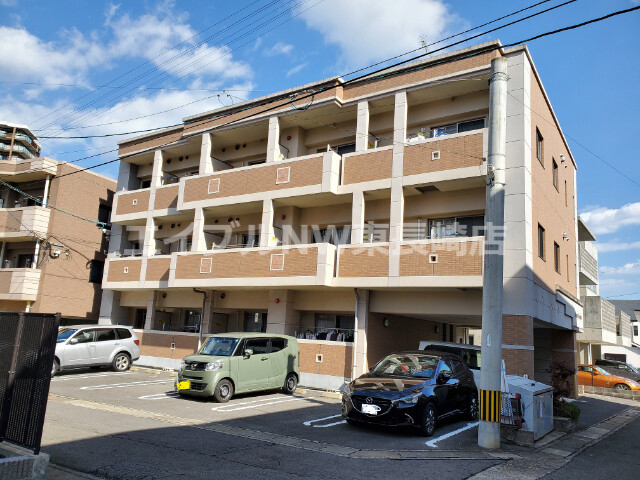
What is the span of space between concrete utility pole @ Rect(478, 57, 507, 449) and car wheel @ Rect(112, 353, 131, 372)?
46.6 feet

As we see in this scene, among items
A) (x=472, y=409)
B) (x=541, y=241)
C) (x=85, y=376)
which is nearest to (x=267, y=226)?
(x=85, y=376)

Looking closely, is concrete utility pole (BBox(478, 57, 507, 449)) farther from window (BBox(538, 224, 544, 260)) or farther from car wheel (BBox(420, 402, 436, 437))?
window (BBox(538, 224, 544, 260))

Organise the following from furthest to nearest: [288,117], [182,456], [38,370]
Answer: [288,117], [182,456], [38,370]

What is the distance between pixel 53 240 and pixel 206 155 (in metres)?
9.08

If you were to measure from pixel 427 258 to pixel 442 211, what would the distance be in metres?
2.30

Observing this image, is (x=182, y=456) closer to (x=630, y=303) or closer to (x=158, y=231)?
(x=158, y=231)

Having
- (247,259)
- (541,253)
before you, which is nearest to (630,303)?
(541,253)

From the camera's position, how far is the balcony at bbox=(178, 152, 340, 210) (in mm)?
17438

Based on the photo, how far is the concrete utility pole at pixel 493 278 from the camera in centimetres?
934

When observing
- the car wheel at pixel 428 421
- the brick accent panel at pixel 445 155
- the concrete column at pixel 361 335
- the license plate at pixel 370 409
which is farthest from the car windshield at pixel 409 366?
the brick accent panel at pixel 445 155

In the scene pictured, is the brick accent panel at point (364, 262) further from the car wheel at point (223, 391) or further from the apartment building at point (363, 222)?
the car wheel at point (223, 391)

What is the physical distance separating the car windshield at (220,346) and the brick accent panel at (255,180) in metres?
6.22

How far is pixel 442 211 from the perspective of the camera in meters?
16.6

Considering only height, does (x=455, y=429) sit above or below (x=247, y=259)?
below
